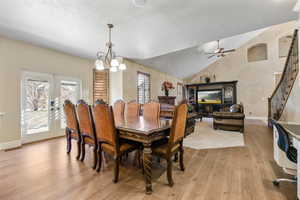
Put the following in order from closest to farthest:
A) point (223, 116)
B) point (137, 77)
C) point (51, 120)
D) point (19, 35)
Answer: point (19, 35)
point (51, 120)
point (223, 116)
point (137, 77)

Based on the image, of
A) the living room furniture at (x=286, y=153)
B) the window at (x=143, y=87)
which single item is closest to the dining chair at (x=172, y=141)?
the living room furniture at (x=286, y=153)

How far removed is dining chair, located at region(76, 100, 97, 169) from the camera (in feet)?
7.49

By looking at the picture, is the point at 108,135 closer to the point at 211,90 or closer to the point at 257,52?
the point at 211,90

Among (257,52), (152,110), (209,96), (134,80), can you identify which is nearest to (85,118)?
(152,110)

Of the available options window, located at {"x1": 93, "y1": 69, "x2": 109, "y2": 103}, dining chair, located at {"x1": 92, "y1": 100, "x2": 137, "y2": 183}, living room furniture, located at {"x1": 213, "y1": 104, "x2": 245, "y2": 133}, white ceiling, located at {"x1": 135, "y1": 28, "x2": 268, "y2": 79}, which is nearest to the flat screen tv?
white ceiling, located at {"x1": 135, "y1": 28, "x2": 268, "y2": 79}

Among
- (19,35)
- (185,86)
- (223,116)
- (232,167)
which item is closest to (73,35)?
(19,35)

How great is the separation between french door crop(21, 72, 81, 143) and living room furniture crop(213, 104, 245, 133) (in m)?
5.10

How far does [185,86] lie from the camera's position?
9.30 m

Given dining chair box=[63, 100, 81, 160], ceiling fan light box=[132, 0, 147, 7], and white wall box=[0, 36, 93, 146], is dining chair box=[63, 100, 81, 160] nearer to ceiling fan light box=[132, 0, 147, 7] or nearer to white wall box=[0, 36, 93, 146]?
white wall box=[0, 36, 93, 146]

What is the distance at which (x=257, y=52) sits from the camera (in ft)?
25.6

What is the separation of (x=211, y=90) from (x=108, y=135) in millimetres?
7758

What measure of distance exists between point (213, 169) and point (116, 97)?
3.66m

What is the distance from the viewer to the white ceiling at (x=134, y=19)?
220 cm

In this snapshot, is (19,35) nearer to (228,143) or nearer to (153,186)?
(153,186)
